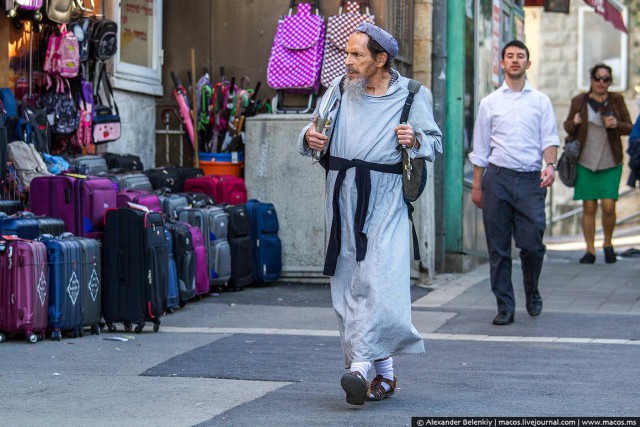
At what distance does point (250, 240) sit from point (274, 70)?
174cm

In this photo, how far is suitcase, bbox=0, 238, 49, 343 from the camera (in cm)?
923

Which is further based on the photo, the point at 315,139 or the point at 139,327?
the point at 139,327

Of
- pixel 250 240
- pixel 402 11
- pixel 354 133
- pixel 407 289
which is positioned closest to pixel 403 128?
pixel 354 133

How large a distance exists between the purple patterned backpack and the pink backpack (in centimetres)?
227

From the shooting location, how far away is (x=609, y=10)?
19188 millimetres

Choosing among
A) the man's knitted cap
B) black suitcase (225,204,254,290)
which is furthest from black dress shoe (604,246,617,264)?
the man's knitted cap

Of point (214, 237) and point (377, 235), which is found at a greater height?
point (377, 235)

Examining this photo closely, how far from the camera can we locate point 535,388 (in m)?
7.44

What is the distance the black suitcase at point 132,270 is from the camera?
9.96 meters

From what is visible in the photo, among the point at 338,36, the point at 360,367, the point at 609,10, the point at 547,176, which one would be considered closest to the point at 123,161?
the point at 338,36

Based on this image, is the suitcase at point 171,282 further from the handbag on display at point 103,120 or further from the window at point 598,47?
the window at point 598,47

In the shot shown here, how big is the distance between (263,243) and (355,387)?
639 centimetres

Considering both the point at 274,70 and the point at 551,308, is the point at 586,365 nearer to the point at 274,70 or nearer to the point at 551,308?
A: the point at 551,308

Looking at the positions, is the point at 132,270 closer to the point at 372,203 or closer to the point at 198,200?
the point at 198,200
